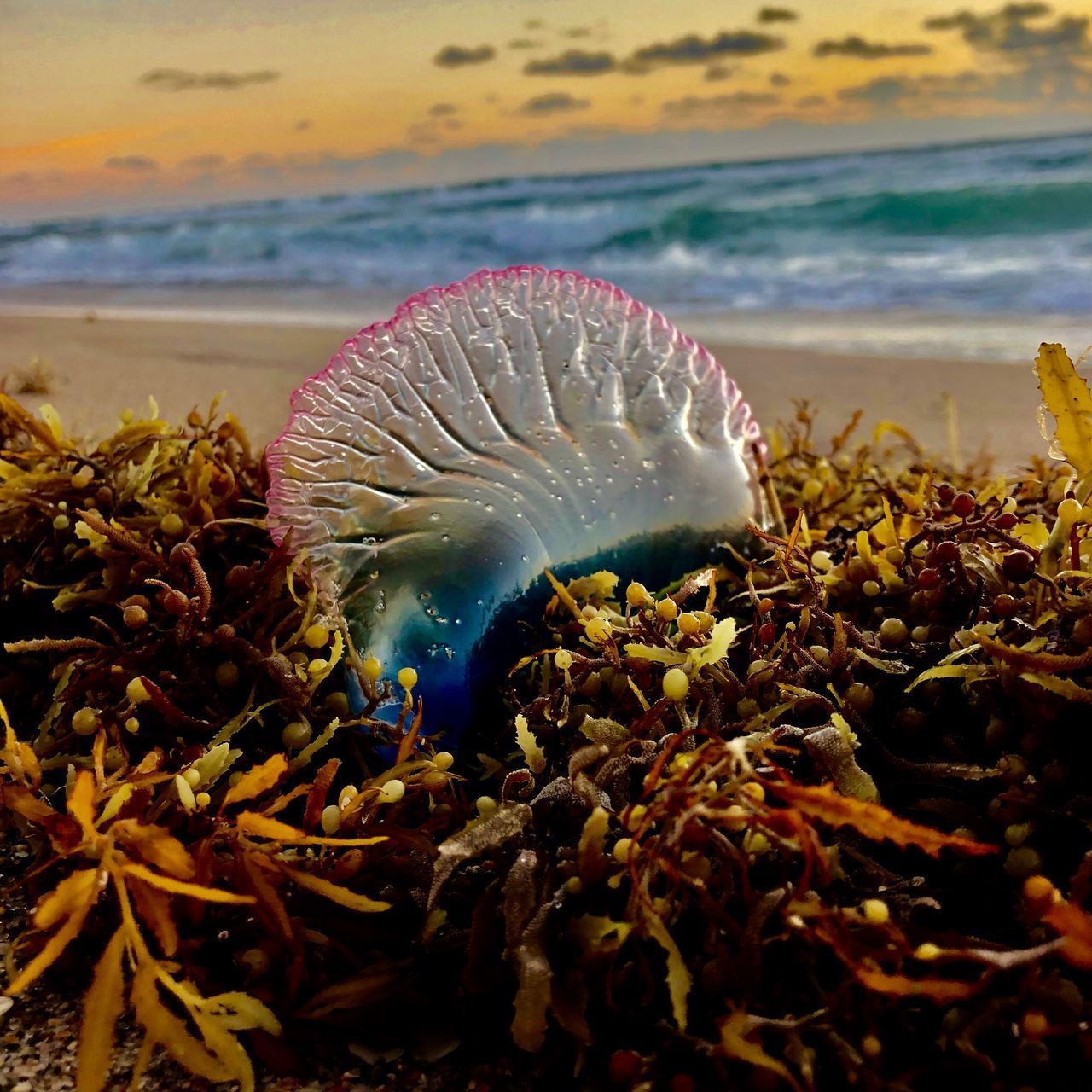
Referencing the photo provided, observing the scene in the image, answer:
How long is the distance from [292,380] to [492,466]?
6.46ft

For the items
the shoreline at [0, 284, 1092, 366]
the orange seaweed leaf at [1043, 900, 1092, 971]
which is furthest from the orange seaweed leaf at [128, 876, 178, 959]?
the shoreline at [0, 284, 1092, 366]

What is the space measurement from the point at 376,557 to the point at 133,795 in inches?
12.3

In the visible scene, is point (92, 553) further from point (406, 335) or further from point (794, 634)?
point (794, 634)

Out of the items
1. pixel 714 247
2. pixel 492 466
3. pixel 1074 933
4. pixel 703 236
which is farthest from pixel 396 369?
pixel 703 236

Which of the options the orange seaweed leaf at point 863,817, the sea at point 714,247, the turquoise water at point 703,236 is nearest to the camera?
the orange seaweed leaf at point 863,817

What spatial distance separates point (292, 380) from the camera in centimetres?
286

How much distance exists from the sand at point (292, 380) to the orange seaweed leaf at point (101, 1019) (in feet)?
4.54

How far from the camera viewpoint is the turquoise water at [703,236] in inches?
227

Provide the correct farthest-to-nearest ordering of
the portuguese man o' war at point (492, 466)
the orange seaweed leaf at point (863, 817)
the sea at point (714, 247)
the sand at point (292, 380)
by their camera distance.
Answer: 1. the sea at point (714, 247)
2. the sand at point (292, 380)
3. the portuguese man o' war at point (492, 466)
4. the orange seaweed leaf at point (863, 817)

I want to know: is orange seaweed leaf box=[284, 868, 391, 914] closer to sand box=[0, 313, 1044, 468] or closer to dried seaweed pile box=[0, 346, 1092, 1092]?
dried seaweed pile box=[0, 346, 1092, 1092]

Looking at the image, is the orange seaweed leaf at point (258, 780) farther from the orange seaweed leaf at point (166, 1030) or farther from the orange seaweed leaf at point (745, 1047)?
the orange seaweed leaf at point (745, 1047)

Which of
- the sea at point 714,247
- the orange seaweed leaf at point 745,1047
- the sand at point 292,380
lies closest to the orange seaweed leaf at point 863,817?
the orange seaweed leaf at point 745,1047

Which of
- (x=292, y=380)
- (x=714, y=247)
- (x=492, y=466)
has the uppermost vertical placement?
(x=492, y=466)

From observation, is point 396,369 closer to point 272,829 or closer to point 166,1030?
point 272,829
